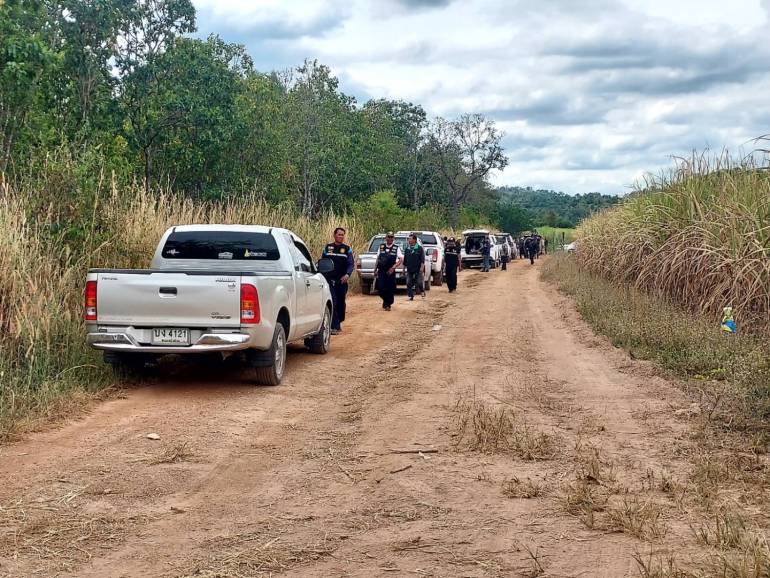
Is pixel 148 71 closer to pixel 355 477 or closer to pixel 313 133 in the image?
pixel 313 133

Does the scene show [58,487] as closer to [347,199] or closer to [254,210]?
[254,210]

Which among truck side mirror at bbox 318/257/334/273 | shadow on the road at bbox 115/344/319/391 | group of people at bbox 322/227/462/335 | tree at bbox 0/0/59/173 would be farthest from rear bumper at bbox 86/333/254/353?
tree at bbox 0/0/59/173

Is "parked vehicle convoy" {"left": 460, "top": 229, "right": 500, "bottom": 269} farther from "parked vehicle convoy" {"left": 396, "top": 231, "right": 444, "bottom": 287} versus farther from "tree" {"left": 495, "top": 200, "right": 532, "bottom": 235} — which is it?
"tree" {"left": 495, "top": 200, "right": 532, "bottom": 235}

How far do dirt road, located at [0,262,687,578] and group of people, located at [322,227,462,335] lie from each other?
14.2 feet

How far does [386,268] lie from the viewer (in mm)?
19312

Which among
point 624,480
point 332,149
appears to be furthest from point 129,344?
point 332,149

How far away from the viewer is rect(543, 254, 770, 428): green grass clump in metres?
7.91

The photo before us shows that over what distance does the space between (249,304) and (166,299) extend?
87cm

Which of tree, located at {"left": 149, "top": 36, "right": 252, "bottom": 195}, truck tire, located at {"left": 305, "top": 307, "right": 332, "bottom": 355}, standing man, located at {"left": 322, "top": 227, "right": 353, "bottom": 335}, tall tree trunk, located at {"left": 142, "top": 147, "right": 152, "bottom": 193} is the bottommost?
truck tire, located at {"left": 305, "top": 307, "right": 332, "bottom": 355}

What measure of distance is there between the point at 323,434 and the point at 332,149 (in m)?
29.5

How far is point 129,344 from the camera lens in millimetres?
9023

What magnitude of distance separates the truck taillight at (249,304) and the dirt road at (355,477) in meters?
0.86

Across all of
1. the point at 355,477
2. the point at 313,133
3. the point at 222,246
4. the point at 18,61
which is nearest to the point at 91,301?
the point at 222,246

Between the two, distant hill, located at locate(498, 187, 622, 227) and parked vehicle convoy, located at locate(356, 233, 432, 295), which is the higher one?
distant hill, located at locate(498, 187, 622, 227)
